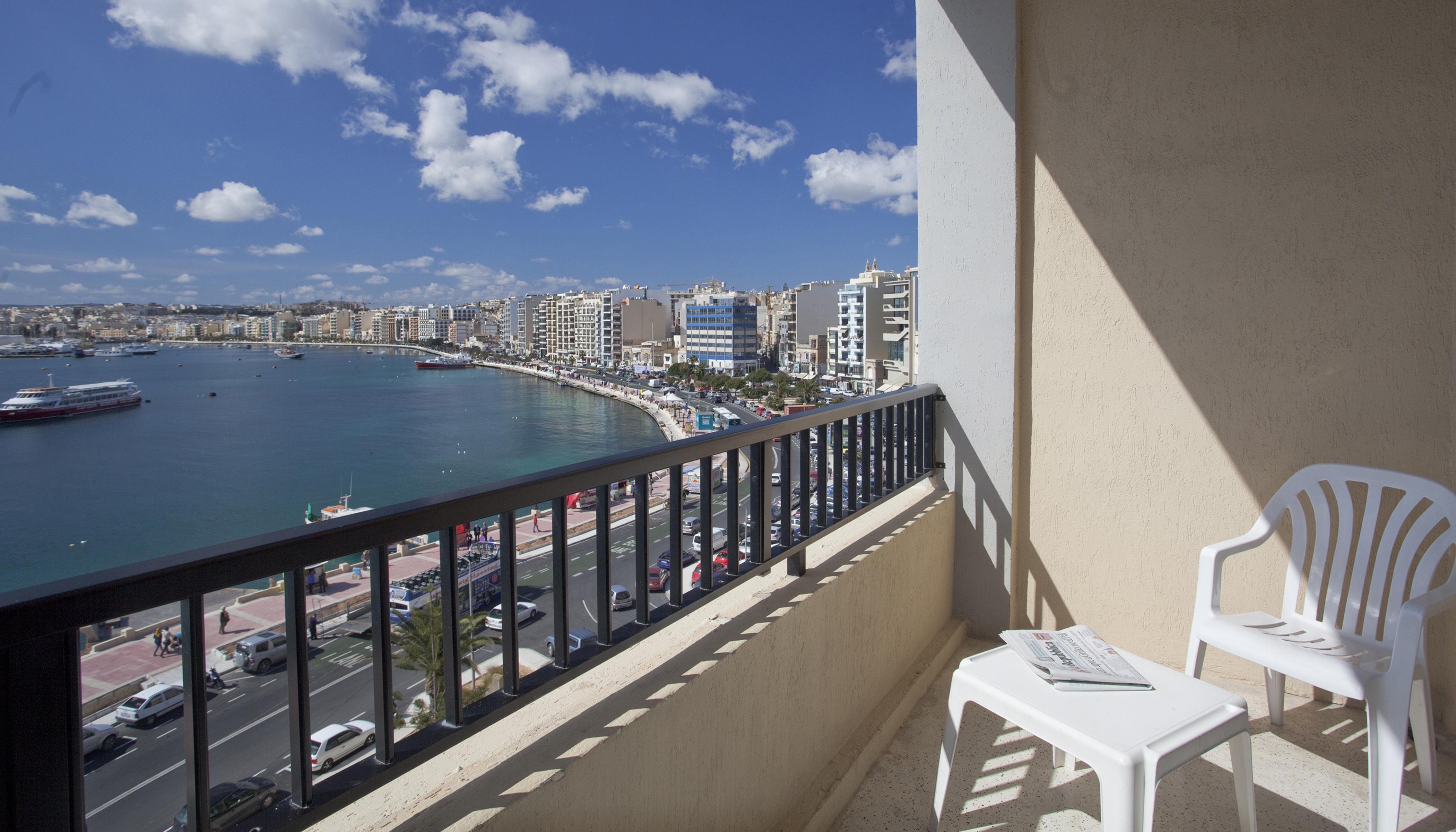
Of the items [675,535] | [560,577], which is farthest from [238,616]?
[675,535]

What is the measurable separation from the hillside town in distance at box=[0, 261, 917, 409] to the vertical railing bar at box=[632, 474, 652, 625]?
1.70m

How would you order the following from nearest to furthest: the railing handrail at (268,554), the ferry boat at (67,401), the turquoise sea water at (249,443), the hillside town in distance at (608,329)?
the railing handrail at (268,554) → the turquoise sea water at (249,443) → the ferry boat at (67,401) → the hillside town in distance at (608,329)

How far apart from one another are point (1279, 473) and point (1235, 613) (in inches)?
21.9

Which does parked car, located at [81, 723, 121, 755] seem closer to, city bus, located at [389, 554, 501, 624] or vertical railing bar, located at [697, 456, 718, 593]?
city bus, located at [389, 554, 501, 624]

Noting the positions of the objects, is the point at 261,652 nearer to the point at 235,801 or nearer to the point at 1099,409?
the point at 235,801

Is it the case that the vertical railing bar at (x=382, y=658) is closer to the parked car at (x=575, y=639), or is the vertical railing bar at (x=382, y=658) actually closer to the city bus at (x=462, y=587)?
the city bus at (x=462, y=587)

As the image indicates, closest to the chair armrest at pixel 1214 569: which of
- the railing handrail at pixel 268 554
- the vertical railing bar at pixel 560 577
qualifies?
the railing handrail at pixel 268 554

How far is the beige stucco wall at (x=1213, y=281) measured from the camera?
2062 mm

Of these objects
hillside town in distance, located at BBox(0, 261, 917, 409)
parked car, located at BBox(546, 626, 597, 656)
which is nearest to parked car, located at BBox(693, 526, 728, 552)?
parked car, located at BBox(546, 626, 597, 656)

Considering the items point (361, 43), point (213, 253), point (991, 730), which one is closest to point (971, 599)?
point (991, 730)

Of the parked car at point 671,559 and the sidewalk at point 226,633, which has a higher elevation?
the sidewalk at point 226,633

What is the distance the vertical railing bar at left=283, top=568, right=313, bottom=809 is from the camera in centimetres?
75

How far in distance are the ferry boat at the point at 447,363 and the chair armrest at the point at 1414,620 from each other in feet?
39.9

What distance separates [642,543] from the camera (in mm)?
1261
